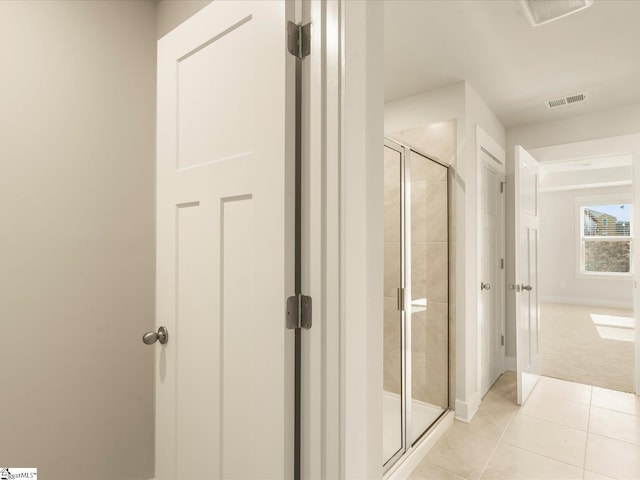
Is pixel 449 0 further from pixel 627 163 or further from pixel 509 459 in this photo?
pixel 627 163

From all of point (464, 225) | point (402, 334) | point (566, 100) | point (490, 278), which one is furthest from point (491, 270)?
point (402, 334)

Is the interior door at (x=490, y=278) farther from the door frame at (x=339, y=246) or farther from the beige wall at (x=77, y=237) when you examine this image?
the beige wall at (x=77, y=237)

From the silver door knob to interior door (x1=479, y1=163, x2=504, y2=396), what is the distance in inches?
98.0

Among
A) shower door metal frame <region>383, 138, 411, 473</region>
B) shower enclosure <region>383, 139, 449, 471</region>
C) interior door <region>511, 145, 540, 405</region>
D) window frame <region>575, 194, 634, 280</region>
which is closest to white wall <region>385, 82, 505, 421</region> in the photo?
shower enclosure <region>383, 139, 449, 471</region>

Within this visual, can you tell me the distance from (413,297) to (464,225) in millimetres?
714

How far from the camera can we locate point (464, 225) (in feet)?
8.67

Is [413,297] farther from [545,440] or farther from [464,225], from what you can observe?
[545,440]

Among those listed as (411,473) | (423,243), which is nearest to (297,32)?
(423,243)

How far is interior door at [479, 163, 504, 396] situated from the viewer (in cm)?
305

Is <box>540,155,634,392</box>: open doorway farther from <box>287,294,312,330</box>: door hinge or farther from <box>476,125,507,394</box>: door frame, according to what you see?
<box>287,294,312,330</box>: door hinge

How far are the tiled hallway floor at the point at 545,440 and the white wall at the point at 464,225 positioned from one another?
26 cm

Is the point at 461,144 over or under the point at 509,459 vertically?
over

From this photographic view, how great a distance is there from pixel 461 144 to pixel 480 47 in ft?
2.15

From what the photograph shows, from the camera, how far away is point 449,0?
1811mm
